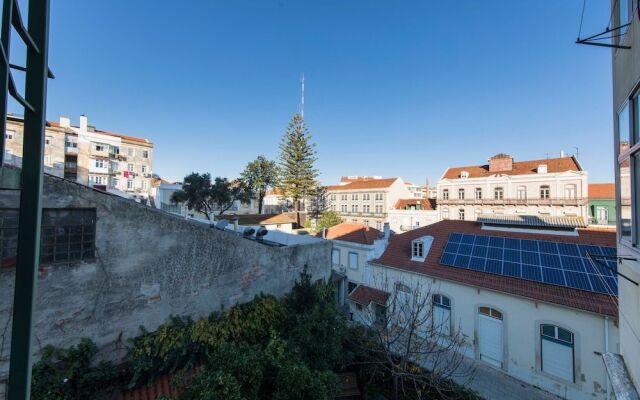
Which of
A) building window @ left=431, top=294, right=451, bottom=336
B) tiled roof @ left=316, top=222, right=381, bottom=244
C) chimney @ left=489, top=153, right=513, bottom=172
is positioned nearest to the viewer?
building window @ left=431, top=294, right=451, bottom=336

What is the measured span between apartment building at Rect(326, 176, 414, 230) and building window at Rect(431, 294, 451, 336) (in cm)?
2378

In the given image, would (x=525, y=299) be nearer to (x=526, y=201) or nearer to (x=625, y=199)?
(x=625, y=199)

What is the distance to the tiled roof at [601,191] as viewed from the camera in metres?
27.5

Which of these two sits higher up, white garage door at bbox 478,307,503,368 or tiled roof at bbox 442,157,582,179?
tiled roof at bbox 442,157,582,179

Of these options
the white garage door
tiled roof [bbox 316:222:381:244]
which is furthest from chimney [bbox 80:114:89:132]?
the white garage door

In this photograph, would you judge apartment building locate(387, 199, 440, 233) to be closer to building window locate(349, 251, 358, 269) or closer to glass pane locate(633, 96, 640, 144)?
building window locate(349, 251, 358, 269)

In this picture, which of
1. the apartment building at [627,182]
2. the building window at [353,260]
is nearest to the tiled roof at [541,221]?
the building window at [353,260]

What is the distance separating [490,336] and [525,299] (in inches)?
75.3

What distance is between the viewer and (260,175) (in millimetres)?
33438

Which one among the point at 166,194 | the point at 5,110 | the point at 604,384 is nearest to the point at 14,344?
the point at 5,110

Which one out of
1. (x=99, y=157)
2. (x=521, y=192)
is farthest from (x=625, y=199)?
(x=99, y=157)

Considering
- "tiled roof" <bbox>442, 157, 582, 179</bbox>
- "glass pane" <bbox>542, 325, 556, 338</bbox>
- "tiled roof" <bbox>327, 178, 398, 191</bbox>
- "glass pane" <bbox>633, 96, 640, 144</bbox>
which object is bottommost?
"glass pane" <bbox>542, 325, 556, 338</bbox>

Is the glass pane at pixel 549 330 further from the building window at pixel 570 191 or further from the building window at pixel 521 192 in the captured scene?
the building window at pixel 521 192

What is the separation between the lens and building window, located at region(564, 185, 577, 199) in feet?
77.3
